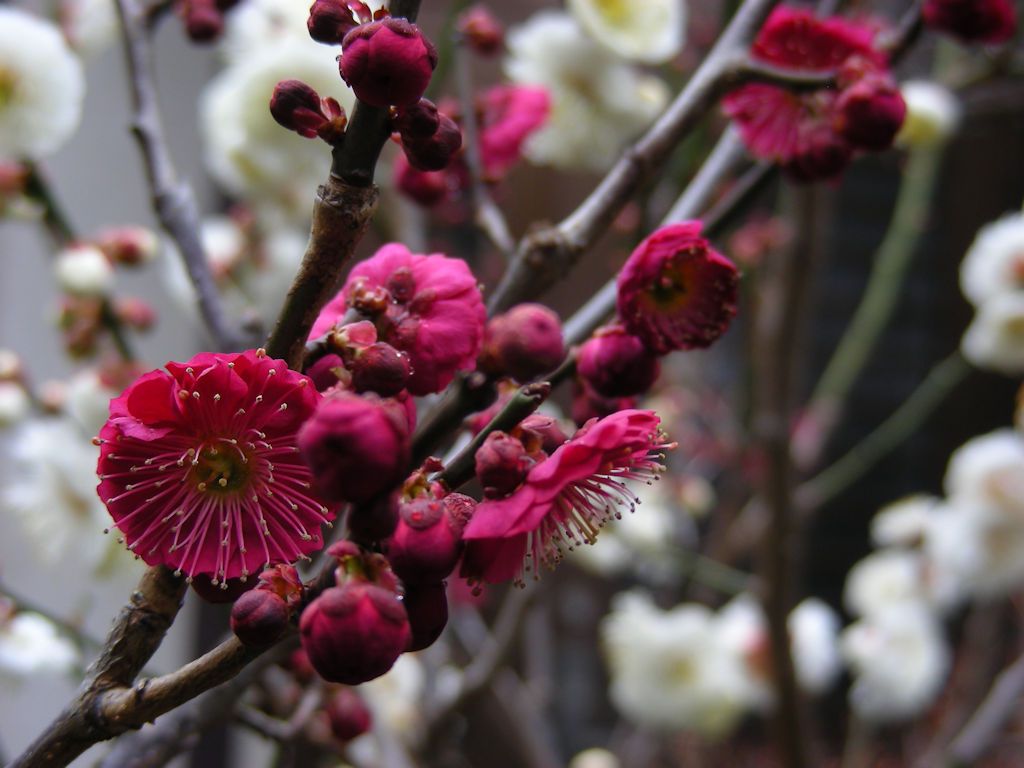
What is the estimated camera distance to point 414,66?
0.80ft

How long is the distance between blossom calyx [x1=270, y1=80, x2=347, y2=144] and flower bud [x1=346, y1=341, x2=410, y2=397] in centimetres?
7

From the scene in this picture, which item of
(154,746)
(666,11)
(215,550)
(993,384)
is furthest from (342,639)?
(993,384)

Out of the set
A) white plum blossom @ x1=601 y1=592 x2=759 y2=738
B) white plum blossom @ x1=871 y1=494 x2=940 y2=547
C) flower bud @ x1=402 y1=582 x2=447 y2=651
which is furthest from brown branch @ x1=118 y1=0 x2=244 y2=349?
white plum blossom @ x1=871 y1=494 x2=940 y2=547

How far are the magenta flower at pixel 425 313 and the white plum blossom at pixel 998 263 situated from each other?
805 millimetres

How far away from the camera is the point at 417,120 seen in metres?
0.26

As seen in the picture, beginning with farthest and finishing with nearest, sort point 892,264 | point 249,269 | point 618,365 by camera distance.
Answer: point 892,264
point 249,269
point 618,365

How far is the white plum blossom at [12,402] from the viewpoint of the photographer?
0.75 meters

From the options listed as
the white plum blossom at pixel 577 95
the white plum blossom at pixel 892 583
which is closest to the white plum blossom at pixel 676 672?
the white plum blossom at pixel 892 583

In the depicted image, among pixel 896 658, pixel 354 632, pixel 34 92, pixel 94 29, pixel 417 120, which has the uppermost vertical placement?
pixel 94 29

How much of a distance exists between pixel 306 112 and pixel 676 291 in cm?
15

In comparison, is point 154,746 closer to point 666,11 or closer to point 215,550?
point 215,550

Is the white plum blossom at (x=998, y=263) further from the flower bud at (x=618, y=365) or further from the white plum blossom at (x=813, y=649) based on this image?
the flower bud at (x=618, y=365)

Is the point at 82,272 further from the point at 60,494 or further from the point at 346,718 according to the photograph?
the point at 346,718

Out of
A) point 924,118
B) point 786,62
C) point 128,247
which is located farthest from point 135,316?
point 924,118
